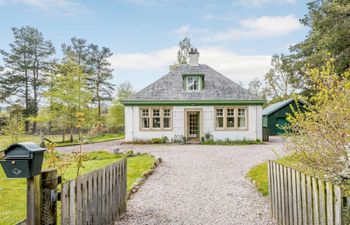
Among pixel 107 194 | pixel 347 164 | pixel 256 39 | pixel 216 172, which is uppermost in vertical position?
pixel 256 39

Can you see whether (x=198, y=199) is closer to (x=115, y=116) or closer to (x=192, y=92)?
(x=192, y=92)

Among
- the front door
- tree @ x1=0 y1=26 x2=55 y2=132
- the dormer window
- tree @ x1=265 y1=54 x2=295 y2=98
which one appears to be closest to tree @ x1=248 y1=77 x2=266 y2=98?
tree @ x1=265 y1=54 x2=295 y2=98

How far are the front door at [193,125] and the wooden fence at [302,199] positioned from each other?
44.0 ft

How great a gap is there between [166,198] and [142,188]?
96 centimetres

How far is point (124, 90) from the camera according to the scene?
3177 centimetres

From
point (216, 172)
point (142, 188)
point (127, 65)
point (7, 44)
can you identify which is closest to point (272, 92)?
point (127, 65)

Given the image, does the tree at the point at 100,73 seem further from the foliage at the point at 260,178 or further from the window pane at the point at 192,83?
the foliage at the point at 260,178

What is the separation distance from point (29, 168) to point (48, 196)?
16.6 inches

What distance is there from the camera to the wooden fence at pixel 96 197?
2.71 metres

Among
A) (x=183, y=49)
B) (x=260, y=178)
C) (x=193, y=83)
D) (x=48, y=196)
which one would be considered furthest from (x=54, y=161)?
(x=183, y=49)

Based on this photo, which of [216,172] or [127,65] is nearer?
[216,172]

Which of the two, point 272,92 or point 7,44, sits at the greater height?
point 7,44

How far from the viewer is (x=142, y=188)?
20.2ft

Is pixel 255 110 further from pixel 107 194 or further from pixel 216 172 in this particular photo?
pixel 107 194
